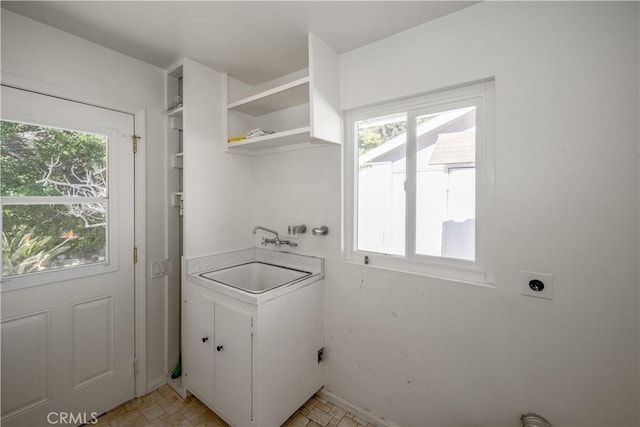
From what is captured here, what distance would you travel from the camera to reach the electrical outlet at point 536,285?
120 centimetres

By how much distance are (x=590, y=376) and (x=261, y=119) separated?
2.56 meters

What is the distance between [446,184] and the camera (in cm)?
153

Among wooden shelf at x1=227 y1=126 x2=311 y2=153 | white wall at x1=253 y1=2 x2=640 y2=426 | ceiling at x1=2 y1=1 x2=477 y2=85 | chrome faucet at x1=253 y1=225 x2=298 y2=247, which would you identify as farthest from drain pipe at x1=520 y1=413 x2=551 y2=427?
ceiling at x1=2 y1=1 x2=477 y2=85

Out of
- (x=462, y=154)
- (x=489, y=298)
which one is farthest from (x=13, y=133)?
(x=489, y=298)

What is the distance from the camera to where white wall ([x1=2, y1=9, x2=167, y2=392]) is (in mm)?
1450

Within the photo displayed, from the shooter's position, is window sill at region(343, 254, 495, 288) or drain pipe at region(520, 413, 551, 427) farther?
window sill at region(343, 254, 495, 288)

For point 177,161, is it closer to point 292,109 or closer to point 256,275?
point 292,109

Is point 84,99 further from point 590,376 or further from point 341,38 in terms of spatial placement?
point 590,376

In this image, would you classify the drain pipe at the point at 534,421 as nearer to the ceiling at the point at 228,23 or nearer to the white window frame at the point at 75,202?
the ceiling at the point at 228,23

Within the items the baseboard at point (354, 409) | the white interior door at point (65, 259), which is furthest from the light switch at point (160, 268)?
the baseboard at point (354, 409)

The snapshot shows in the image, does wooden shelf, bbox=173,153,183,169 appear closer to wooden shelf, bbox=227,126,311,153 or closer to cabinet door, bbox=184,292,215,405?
wooden shelf, bbox=227,126,311,153

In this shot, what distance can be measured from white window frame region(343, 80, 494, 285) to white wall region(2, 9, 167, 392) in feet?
4.68

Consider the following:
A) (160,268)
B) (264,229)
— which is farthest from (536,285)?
(160,268)

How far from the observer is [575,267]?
1.15 meters
